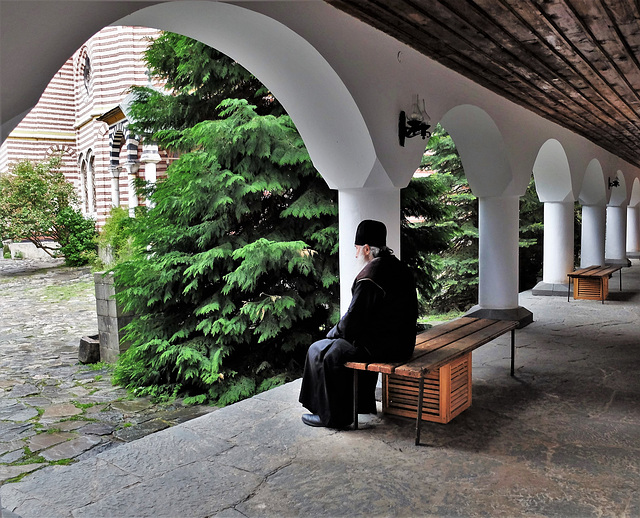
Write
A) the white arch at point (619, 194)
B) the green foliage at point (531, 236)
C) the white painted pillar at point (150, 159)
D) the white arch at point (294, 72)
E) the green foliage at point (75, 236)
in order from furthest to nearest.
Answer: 1. the green foliage at point (75, 236)
2. the white painted pillar at point (150, 159)
3. the white arch at point (619, 194)
4. the green foliage at point (531, 236)
5. the white arch at point (294, 72)

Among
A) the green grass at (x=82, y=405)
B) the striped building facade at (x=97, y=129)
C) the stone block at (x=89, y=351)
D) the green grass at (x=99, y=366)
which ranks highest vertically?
the striped building facade at (x=97, y=129)

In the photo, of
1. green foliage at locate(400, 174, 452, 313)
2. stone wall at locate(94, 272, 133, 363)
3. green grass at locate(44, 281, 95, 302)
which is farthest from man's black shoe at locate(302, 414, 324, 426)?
green grass at locate(44, 281, 95, 302)

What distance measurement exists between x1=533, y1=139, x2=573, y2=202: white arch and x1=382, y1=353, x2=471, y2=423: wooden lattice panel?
22.4 ft

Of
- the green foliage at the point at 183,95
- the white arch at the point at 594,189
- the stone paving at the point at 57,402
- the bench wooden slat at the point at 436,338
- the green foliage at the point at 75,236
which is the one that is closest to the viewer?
the bench wooden slat at the point at 436,338

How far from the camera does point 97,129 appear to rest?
2559 cm

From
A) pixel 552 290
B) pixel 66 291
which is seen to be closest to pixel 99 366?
pixel 552 290

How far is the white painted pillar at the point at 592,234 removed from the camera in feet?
44.1

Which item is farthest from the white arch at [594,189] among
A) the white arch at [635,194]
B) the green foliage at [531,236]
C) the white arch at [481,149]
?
the white arch at [635,194]

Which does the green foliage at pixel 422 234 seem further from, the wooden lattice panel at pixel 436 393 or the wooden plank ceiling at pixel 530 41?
the wooden lattice panel at pixel 436 393

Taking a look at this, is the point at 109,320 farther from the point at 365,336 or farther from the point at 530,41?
the point at 530,41

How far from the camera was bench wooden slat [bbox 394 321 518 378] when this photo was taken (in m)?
4.02

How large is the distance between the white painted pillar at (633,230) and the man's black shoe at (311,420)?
19.8 m

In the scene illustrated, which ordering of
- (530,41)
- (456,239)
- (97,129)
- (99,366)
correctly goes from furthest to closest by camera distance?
1. (97,129)
2. (456,239)
3. (99,366)
4. (530,41)

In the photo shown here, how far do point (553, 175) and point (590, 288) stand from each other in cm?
210
